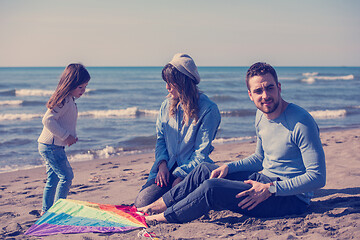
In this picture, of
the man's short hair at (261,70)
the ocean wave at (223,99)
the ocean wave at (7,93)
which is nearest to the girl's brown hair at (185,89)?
the man's short hair at (261,70)

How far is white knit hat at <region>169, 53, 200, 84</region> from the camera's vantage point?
3980 mm

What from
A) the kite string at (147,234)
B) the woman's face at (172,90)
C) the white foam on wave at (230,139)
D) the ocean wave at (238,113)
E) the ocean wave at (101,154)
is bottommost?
the white foam on wave at (230,139)

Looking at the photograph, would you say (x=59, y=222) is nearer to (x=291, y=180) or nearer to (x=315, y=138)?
(x=291, y=180)

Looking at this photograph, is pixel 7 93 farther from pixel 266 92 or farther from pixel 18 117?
pixel 266 92

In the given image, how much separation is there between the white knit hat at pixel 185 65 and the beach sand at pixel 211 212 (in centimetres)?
144

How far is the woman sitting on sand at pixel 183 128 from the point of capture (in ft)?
13.1

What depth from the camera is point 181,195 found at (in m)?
3.57

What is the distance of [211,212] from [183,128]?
0.92m

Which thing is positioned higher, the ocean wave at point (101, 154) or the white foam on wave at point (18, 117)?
the white foam on wave at point (18, 117)

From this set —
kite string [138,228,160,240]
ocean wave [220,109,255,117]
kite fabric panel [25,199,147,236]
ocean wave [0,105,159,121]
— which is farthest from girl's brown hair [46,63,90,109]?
ocean wave [220,109,255,117]

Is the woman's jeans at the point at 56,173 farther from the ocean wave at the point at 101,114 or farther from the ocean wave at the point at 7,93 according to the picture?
the ocean wave at the point at 7,93

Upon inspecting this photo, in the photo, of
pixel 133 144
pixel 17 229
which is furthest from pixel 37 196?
pixel 133 144

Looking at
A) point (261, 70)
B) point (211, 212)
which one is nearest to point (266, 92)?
point (261, 70)

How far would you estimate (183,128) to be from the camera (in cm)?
414
